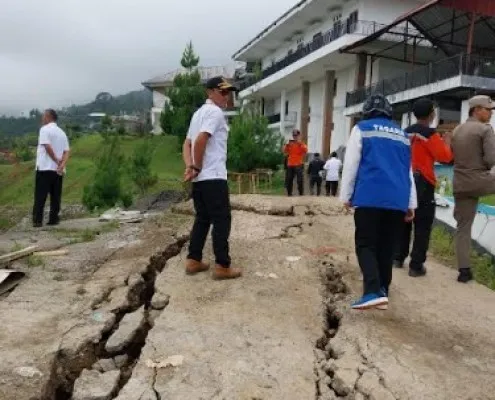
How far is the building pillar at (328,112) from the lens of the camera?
25938 mm

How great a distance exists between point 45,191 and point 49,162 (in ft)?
1.19

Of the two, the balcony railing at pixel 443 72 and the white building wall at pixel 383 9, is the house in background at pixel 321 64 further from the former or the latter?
the balcony railing at pixel 443 72

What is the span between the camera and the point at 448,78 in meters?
15.8

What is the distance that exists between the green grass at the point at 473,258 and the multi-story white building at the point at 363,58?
9.67m

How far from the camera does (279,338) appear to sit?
3213 millimetres

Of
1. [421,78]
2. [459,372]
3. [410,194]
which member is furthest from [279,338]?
[421,78]

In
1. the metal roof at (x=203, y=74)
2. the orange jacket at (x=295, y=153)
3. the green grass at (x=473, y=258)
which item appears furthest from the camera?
the metal roof at (x=203, y=74)

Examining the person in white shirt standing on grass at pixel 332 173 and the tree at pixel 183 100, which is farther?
the tree at pixel 183 100

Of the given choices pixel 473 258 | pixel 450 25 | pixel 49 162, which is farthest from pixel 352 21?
pixel 49 162

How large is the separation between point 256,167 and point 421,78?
5926 mm

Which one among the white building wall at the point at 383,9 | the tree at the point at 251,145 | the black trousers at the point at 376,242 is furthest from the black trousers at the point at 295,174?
the white building wall at the point at 383,9

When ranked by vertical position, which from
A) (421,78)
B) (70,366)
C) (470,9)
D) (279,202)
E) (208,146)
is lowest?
(70,366)

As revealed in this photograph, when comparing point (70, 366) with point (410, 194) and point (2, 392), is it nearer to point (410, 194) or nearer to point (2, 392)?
point (2, 392)

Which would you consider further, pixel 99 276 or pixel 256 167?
pixel 256 167
